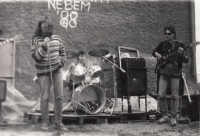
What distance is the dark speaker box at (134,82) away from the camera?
7613 millimetres

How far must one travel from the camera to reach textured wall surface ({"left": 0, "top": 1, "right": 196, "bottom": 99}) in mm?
7805

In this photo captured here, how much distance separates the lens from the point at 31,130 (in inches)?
248

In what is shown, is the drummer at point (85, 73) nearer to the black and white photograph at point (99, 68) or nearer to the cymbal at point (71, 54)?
the black and white photograph at point (99, 68)

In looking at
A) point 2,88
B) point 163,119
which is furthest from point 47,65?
point 163,119

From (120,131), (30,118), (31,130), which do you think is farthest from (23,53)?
(120,131)

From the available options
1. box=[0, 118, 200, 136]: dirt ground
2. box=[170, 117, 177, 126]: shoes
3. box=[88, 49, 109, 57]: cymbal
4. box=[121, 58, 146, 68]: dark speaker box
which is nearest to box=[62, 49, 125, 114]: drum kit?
box=[88, 49, 109, 57]: cymbal

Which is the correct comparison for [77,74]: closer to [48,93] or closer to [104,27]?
[48,93]

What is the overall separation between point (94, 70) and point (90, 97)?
65cm

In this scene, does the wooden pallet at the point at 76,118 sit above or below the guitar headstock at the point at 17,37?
below

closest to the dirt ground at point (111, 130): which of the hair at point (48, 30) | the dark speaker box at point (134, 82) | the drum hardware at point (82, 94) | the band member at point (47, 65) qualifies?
the band member at point (47, 65)

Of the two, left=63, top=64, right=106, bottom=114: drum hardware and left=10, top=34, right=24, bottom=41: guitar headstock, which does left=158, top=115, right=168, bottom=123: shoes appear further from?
left=10, top=34, right=24, bottom=41: guitar headstock

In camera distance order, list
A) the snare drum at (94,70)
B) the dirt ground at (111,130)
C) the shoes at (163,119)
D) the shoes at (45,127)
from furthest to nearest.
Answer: the snare drum at (94,70)
the shoes at (163,119)
the shoes at (45,127)
the dirt ground at (111,130)

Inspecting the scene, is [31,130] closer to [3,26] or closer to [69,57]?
[69,57]

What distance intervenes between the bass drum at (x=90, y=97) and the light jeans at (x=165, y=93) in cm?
133
